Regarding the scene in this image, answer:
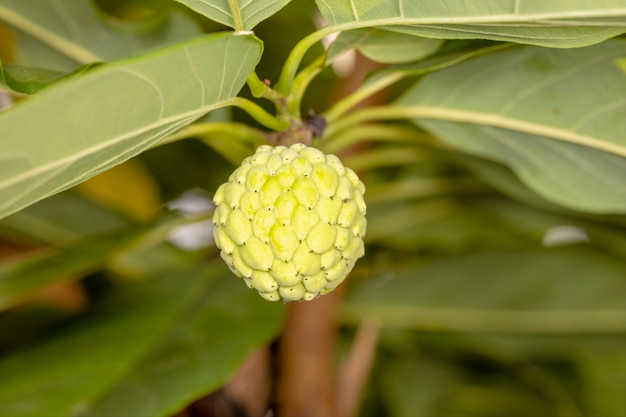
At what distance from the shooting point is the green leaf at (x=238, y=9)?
1.69 feet

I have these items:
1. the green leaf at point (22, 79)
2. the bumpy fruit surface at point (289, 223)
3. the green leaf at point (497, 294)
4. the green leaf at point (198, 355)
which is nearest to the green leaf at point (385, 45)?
the bumpy fruit surface at point (289, 223)

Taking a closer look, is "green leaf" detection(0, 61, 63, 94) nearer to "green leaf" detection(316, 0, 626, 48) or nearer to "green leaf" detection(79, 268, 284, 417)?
"green leaf" detection(316, 0, 626, 48)

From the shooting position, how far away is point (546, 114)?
0.72 m

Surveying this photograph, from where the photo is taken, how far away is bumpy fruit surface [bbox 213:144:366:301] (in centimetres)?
58

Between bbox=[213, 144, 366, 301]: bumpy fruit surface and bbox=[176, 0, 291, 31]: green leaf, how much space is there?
0.12 m

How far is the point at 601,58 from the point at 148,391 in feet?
1.89

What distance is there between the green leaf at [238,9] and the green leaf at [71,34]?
301 millimetres

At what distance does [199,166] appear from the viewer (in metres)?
1.23

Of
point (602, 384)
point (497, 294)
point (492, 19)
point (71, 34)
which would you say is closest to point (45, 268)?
point (71, 34)

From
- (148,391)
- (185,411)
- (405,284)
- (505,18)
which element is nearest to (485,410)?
(405,284)

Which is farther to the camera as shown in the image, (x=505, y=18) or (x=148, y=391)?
(x=148, y=391)

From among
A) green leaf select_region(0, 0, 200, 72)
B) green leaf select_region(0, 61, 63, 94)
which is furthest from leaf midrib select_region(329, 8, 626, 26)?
green leaf select_region(0, 0, 200, 72)

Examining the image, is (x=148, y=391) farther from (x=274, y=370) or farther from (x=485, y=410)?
(x=485, y=410)

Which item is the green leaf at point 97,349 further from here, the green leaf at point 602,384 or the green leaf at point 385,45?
the green leaf at point 602,384
